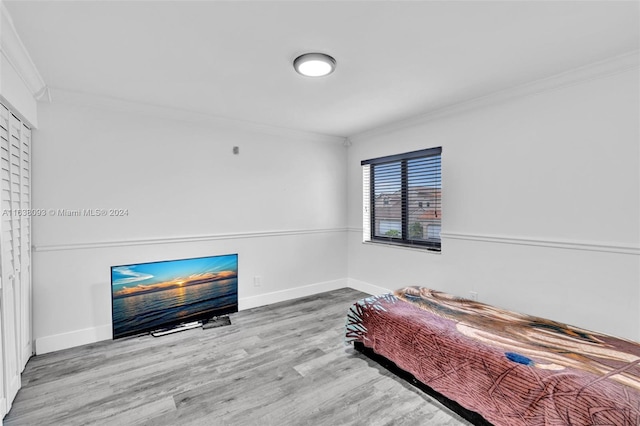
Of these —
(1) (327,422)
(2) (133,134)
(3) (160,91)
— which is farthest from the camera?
(2) (133,134)

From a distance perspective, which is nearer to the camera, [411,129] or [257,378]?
[257,378]

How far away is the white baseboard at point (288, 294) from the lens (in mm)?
3838

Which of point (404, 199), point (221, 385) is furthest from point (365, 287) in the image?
point (221, 385)

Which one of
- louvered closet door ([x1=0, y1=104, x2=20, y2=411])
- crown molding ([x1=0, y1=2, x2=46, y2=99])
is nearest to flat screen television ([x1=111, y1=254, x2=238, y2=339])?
louvered closet door ([x1=0, y1=104, x2=20, y2=411])

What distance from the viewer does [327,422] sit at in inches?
72.6

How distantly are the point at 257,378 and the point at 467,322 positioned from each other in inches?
65.8

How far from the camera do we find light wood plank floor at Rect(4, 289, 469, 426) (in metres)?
1.90

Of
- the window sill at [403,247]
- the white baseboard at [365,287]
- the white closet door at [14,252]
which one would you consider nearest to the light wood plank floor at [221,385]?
the white closet door at [14,252]

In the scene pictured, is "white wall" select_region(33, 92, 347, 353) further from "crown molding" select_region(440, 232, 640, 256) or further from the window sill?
"crown molding" select_region(440, 232, 640, 256)

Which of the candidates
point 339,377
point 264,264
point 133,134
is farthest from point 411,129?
point 133,134

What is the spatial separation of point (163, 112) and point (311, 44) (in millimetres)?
2042

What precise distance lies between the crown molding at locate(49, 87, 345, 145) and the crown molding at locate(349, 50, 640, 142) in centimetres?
168

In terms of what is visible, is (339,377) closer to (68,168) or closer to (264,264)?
(264,264)

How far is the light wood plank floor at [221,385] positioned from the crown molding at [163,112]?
2308mm
